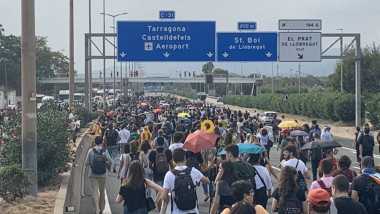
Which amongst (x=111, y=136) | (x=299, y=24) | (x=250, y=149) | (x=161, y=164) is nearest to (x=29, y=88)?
(x=161, y=164)

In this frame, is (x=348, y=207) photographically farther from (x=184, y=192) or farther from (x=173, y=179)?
(x=173, y=179)

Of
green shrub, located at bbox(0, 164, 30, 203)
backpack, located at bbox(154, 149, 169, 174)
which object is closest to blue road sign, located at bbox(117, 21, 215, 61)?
backpack, located at bbox(154, 149, 169, 174)

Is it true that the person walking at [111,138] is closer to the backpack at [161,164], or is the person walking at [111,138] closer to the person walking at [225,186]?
the backpack at [161,164]

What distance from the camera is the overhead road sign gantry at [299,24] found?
3766cm

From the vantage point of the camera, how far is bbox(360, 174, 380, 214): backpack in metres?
9.13

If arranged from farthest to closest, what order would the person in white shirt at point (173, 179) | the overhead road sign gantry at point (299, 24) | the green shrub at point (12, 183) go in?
1. the overhead road sign gantry at point (299, 24)
2. the green shrub at point (12, 183)
3. the person in white shirt at point (173, 179)

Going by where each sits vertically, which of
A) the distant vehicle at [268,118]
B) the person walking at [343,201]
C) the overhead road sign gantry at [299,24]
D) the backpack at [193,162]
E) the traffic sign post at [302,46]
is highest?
the overhead road sign gantry at [299,24]

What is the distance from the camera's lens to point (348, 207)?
7.83m

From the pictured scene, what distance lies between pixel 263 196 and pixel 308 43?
28335 millimetres

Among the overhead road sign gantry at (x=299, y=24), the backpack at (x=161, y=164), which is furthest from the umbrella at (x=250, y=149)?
the overhead road sign gantry at (x=299, y=24)

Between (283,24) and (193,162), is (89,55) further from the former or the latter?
(193,162)

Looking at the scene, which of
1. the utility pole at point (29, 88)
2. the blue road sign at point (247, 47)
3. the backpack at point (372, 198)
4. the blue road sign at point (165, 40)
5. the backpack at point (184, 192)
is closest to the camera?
the backpack at point (372, 198)

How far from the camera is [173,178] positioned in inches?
378

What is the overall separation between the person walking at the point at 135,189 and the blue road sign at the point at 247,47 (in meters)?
29.4
